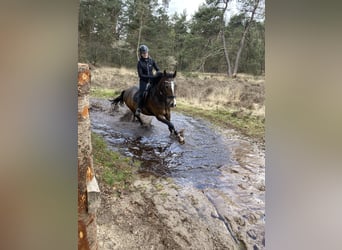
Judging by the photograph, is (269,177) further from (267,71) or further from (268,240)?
(267,71)

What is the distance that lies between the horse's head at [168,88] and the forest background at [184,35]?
6 centimetres

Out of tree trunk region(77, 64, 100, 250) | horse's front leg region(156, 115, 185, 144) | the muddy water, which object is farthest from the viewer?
horse's front leg region(156, 115, 185, 144)

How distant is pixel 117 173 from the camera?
1767mm

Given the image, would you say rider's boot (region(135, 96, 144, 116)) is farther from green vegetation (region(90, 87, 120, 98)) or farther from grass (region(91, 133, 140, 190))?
grass (region(91, 133, 140, 190))

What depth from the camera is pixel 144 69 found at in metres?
1.83

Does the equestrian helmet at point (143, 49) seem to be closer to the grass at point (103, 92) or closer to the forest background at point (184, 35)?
the forest background at point (184, 35)

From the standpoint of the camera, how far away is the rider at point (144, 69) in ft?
5.88

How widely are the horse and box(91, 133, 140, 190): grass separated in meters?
0.23

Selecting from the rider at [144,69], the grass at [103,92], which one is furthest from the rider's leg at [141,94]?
the grass at [103,92]

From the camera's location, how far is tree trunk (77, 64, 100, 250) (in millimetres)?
1643

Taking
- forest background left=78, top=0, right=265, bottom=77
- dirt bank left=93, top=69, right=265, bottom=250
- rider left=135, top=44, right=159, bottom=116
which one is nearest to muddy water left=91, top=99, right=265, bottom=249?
dirt bank left=93, top=69, right=265, bottom=250
